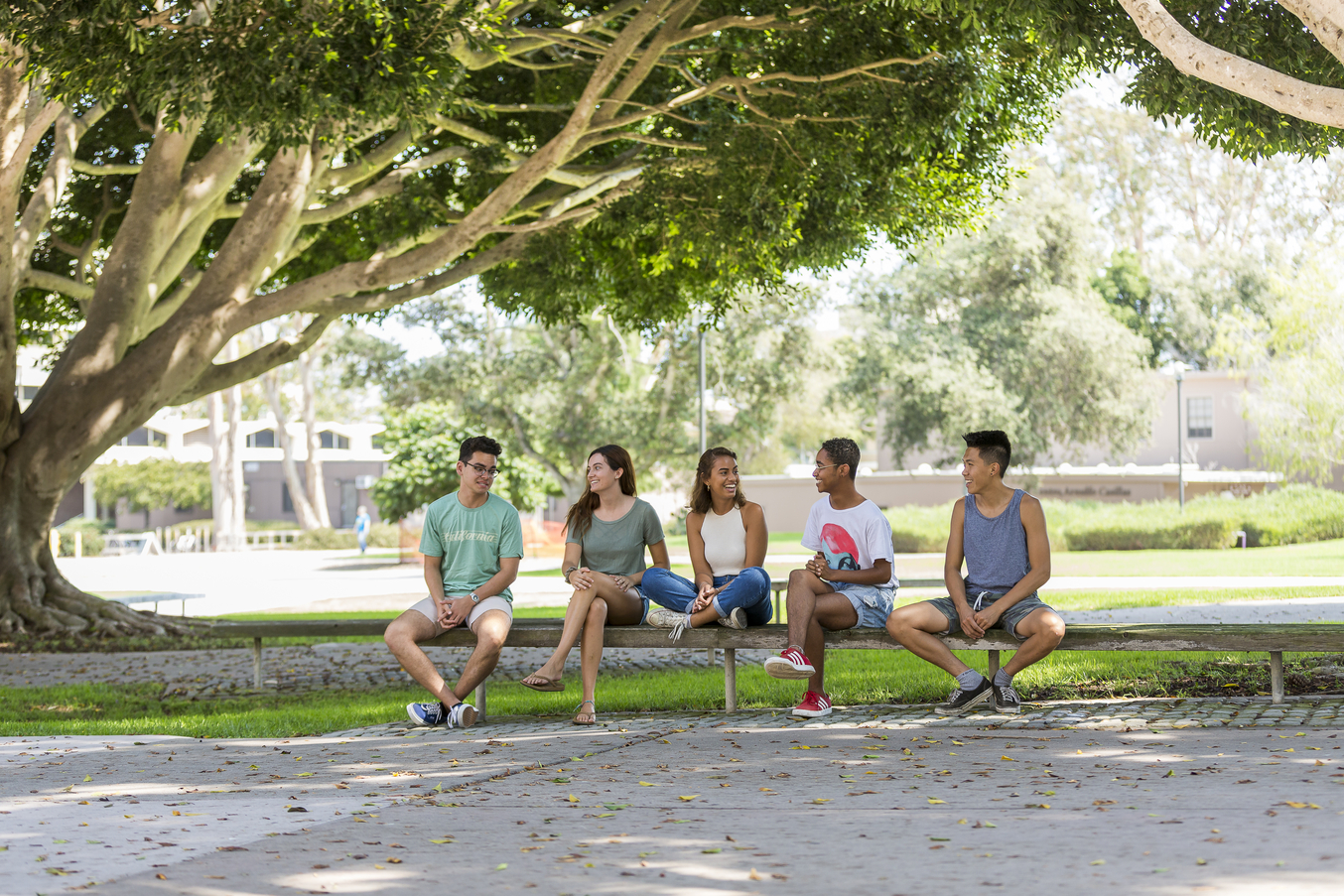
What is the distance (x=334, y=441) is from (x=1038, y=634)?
6787 centimetres

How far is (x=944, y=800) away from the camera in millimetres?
4918

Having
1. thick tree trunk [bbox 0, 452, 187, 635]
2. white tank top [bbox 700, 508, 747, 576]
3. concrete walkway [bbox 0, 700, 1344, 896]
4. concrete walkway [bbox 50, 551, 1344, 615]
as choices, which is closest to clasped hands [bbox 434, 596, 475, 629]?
concrete walkway [bbox 0, 700, 1344, 896]

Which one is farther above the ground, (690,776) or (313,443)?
(313,443)

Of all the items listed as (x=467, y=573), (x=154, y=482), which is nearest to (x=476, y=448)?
(x=467, y=573)

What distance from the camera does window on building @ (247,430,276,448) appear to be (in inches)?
2909

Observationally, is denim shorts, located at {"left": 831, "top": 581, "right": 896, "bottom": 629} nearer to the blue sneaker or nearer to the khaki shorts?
the khaki shorts

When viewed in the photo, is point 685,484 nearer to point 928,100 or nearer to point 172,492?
point 172,492

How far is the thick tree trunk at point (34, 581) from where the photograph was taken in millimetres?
14023

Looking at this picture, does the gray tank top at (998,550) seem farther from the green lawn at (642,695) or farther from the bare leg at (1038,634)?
the green lawn at (642,695)

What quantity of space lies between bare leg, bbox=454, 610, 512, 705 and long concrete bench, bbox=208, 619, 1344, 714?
250 mm

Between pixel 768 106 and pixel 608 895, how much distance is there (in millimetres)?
10091

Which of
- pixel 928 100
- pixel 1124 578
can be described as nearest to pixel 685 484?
pixel 1124 578

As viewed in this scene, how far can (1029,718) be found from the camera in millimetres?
6988

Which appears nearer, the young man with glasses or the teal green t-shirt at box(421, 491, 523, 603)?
the young man with glasses
